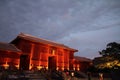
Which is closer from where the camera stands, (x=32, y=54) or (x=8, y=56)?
(x=8, y=56)

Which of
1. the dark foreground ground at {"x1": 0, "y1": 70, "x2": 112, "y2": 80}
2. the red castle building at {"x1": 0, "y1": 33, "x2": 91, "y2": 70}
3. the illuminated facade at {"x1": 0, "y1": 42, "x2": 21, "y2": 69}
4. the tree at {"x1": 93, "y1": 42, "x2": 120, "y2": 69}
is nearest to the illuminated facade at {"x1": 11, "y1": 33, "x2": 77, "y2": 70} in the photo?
the red castle building at {"x1": 0, "y1": 33, "x2": 91, "y2": 70}

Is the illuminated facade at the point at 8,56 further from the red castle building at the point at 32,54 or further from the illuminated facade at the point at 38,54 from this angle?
the illuminated facade at the point at 38,54

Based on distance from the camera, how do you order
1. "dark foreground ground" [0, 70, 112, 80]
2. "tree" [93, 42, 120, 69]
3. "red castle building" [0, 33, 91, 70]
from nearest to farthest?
"dark foreground ground" [0, 70, 112, 80] < "tree" [93, 42, 120, 69] < "red castle building" [0, 33, 91, 70]

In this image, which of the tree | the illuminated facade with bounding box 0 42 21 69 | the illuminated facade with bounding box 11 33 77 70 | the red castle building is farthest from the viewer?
the illuminated facade with bounding box 11 33 77 70

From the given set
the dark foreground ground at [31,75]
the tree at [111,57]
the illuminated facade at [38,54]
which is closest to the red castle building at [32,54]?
the illuminated facade at [38,54]

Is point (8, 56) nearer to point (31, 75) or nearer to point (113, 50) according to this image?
point (31, 75)

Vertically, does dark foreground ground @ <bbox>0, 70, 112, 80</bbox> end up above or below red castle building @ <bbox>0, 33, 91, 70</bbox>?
below

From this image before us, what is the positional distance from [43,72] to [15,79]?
4.28 meters

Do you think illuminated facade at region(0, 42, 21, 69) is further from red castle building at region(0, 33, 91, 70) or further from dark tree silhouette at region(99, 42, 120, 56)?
dark tree silhouette at region(99, 42, 120, 56)

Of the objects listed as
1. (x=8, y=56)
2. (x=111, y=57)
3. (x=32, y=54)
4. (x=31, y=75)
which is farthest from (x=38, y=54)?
(x=111, y=57)

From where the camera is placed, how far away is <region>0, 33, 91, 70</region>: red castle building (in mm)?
21409

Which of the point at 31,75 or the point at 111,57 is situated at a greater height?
the point at 111,57

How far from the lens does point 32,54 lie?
2417 cm

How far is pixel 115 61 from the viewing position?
17.9 metres
